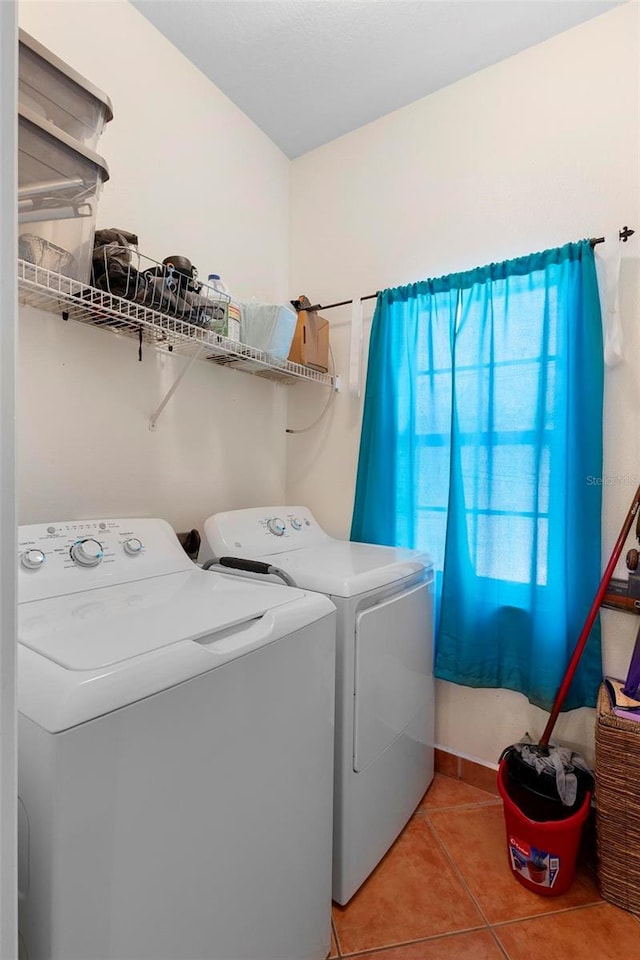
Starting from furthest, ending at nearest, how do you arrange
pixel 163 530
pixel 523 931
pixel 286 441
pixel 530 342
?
pixel 286 441
pixel 530 342
pixel 163 530
pixel 523 931

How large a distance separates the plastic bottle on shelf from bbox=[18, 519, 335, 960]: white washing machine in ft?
2.64

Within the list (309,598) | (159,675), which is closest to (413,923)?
(309,598)

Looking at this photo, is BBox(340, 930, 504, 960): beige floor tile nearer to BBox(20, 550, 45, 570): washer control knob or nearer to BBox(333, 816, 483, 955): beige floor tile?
BBox(333, 816, 483, 955): beige floor tile

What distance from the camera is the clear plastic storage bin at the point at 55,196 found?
109cm

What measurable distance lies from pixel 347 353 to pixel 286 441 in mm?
566

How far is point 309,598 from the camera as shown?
1167mm

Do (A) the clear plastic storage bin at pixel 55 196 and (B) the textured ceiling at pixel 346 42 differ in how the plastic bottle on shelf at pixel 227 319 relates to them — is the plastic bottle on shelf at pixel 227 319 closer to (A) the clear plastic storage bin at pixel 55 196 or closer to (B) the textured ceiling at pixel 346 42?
(A) the clear plastic storage bin at pixel 55 196

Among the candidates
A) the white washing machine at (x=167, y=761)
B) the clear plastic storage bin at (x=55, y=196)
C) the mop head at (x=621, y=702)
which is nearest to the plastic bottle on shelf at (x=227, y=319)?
the clear plastic storage bin at (x=55, y=196)

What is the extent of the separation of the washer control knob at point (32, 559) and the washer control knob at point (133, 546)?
23 cm

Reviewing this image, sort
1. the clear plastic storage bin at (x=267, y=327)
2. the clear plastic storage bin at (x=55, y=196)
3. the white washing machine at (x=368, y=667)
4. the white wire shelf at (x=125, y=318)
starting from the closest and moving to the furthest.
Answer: the clear plastic storage bin at (x=55, y=196) → the white wire shelf at (x=125, y=318) → the white washing machine at (x=368, y=667) → the clear plastic storage bin at (x=267, y=327)

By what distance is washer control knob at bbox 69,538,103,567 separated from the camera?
123 cm

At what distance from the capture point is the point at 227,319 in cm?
164

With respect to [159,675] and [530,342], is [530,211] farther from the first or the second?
[159,675]

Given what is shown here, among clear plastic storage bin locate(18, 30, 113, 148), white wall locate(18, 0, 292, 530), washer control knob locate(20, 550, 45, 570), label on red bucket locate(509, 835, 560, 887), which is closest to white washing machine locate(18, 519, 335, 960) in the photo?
washer control knob locate(20, 550, 45, 570)
